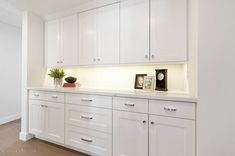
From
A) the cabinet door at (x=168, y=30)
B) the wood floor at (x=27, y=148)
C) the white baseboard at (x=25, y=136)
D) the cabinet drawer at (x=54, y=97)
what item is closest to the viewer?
the cabinet door at (x=168, y=30)

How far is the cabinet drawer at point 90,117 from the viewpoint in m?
1.87

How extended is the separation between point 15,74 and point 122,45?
323 centimetres

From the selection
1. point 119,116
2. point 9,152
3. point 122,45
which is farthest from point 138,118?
point 9,152

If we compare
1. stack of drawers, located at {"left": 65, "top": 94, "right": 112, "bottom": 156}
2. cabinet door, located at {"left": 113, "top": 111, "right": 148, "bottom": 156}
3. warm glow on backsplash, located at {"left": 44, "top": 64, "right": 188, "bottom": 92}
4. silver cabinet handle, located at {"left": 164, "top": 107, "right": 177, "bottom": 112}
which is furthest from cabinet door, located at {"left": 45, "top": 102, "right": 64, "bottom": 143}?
silver cabinet handle, located at {"left": 164, "top": 107, "right": 177, "bottom": 112}

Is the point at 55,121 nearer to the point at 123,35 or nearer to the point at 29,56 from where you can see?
the point at 29,56

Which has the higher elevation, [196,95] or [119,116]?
[196,95]

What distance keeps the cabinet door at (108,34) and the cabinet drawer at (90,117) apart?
76 cm

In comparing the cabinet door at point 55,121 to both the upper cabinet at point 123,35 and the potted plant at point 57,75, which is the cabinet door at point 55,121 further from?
the upper cabinet at point 123,35

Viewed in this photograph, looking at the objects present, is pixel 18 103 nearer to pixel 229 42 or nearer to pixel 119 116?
pixel 119 116

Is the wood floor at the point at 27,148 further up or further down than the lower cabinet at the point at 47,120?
further down

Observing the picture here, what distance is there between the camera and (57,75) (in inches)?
110

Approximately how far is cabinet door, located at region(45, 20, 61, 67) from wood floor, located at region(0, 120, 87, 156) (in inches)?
55.6

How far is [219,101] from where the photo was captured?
4.08 feet

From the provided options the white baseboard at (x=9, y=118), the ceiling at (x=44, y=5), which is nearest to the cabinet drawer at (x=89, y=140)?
the ceiling at (x=44, y=5)
